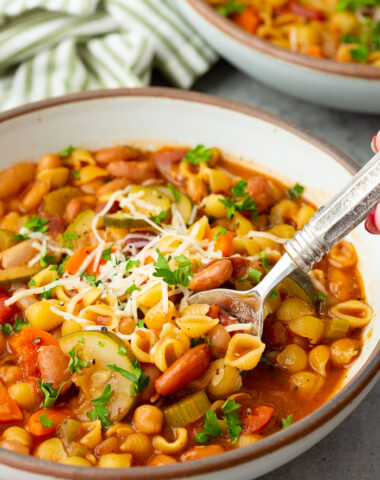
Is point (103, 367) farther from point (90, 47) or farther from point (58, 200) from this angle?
point (90, 47)

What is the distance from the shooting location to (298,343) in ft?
12.9

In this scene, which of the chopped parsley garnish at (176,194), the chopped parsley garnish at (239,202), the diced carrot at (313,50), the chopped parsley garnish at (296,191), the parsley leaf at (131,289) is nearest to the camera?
the parsley leaf at (131,289)

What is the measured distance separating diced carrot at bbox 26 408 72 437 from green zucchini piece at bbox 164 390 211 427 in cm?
49

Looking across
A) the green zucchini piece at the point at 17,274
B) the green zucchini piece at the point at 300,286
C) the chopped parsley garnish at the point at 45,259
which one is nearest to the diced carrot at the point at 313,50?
the green zucchini piece at the point at 300,286

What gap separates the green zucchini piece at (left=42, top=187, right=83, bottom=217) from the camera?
15.3ft

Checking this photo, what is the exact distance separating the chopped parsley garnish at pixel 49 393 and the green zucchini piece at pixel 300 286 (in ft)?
4.29

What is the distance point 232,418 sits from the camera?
3518 millimetres

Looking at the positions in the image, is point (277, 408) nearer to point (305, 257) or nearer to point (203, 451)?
point (203, 451)

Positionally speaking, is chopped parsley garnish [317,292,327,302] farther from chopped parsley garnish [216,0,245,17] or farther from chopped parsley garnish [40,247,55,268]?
chopped parsley garnish [216,0,245,17]

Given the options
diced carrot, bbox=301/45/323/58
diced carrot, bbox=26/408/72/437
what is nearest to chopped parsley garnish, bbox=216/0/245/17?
diced carrot, bbox=301/45/323/58

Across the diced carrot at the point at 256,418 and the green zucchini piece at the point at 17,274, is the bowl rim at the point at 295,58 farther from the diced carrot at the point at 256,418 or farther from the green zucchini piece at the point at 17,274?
the diced carrot at the point at 256,418

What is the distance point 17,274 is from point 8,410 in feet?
2.87

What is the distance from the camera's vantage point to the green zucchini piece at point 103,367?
11.7 feet

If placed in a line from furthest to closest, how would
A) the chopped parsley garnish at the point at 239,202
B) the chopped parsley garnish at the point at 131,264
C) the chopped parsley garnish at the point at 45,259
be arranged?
1. the chopped parsley garnish at the point at 239,202
2. the chopped parsley garnish at the point at 45,259
3. the chopped parsley garnish at the point at 131,264
